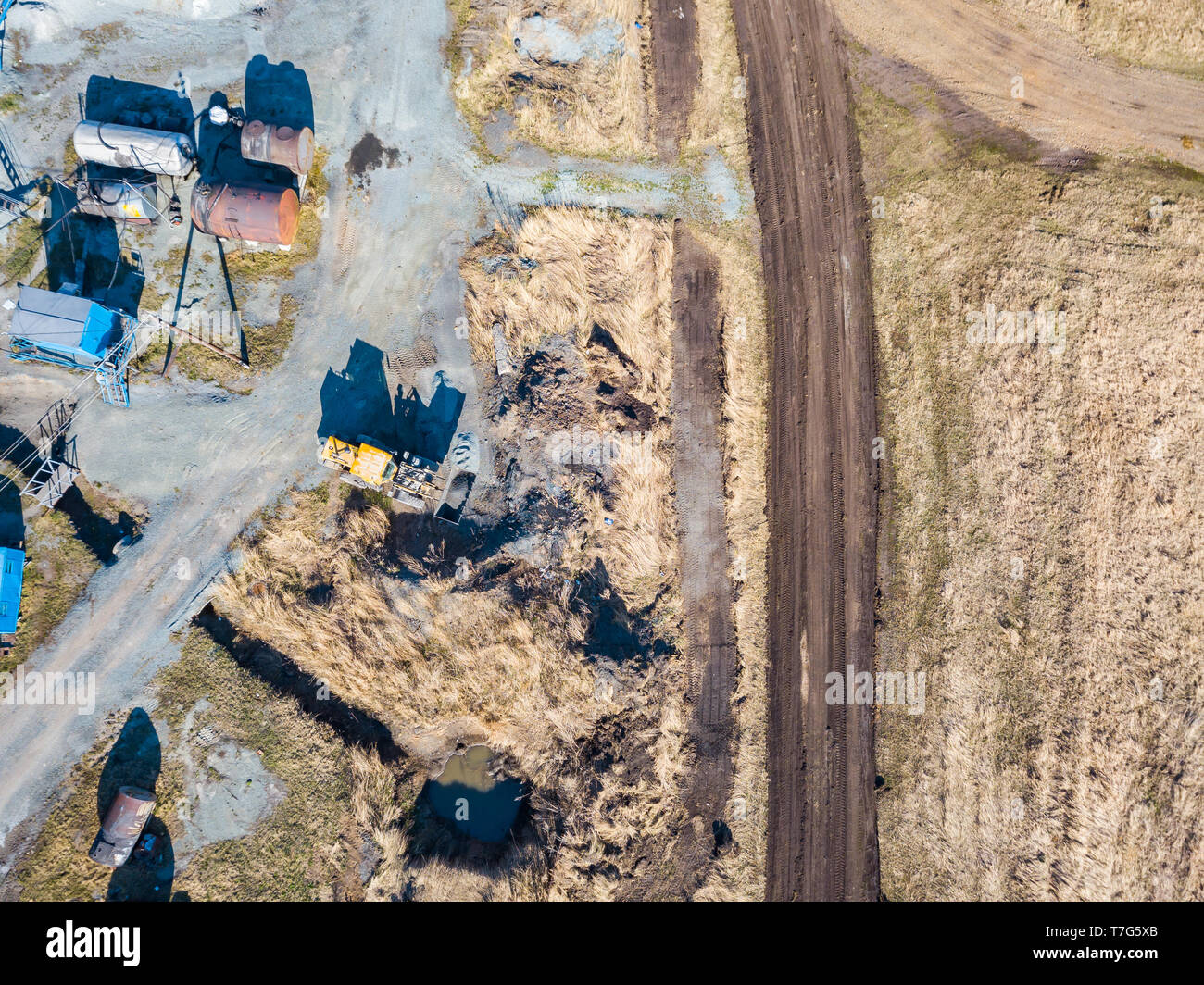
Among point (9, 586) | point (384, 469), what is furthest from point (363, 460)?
point (9, 586)

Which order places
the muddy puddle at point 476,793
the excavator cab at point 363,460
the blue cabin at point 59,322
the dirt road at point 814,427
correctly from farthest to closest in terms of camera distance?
1. the dirt road at point 814,427
2. the muddy puddle at point 476,793
3. the excavator cab at point 363,460
4. the blue cabin at point 59,322

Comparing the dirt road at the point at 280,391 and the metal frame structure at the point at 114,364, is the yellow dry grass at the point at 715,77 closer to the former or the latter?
the dirt road at the point at 280,391

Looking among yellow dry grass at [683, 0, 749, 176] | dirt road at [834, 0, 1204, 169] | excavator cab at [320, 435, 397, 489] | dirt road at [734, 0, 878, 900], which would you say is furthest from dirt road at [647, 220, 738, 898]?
dirt road at [834, 0, 1204, 169]

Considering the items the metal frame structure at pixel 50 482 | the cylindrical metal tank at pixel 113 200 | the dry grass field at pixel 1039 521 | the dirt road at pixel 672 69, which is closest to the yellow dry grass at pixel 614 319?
the dirt road at pixel 672 69

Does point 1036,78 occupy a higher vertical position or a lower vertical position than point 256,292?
higher

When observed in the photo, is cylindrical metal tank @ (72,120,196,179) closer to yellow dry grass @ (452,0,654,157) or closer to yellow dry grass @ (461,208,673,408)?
yellow dry grass @ (452,0,654,157)

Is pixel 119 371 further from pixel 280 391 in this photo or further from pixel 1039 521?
pixel 1039 521

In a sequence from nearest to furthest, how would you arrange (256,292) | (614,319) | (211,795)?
(211,795)
(256,292)
(614,319)

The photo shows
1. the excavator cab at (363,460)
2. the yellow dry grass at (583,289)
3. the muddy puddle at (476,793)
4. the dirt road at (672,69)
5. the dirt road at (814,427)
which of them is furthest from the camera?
the dirt road at (672,69)
